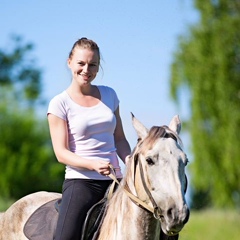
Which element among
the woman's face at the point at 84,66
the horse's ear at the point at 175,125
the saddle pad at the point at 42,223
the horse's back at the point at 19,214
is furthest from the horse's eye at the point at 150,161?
the horse's back at the point at 19,214

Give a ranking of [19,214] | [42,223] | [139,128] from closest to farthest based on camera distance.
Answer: [139,128] → [42,223] → [19,214]

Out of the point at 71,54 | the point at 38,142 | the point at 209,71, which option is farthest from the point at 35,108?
the point at 71,54

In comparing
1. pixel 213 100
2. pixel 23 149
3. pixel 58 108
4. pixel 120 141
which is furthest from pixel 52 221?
pixel 23 149

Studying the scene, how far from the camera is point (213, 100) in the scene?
25.4 metres

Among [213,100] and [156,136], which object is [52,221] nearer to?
[156,136]

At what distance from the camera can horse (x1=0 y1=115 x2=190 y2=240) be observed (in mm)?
5844

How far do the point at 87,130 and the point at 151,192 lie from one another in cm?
100

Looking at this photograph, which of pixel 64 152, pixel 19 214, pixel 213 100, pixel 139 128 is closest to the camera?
pixel 139 128

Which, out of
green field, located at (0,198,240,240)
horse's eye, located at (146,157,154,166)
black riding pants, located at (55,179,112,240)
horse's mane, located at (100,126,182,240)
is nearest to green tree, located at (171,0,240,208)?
green field, located at (0,198,240,240)

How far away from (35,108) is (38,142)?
283 centimetres

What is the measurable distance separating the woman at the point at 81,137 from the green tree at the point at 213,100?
18.3 meters

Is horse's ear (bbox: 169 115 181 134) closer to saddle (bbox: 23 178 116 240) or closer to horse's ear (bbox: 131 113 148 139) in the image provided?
horse's ear (bbox: 131 113 148 139)

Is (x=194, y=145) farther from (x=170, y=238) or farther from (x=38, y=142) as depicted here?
(x=38, y=142)

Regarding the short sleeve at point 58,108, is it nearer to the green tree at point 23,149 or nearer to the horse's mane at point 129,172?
the horse's mane at point 129,172
